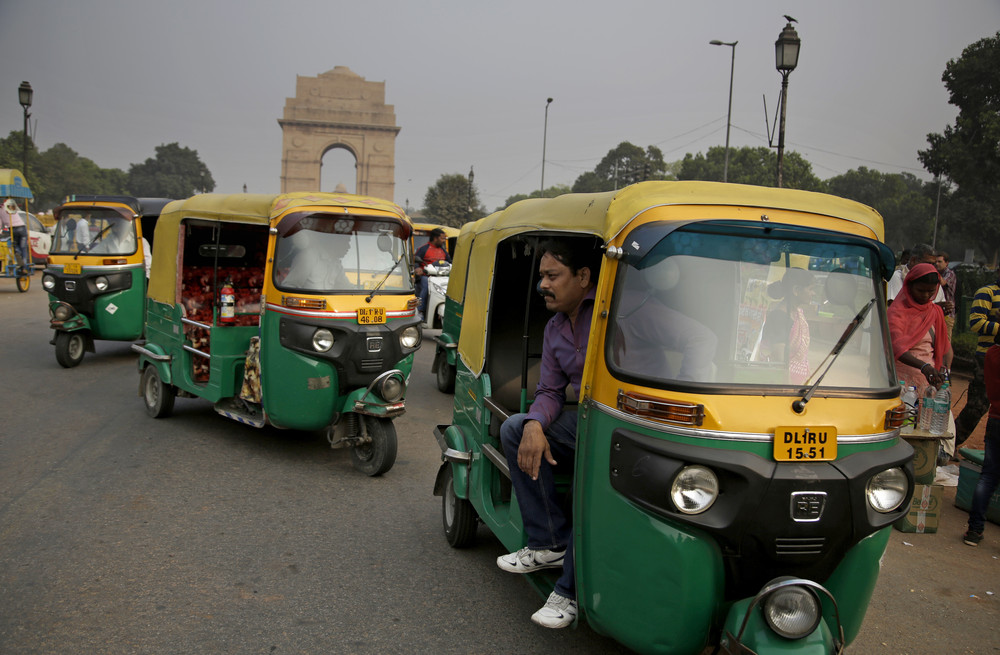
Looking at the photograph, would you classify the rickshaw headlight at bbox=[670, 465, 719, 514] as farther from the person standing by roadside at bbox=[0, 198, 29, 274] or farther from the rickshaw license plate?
the person standing by roadside at bbox=[0, 198, 29, 274]

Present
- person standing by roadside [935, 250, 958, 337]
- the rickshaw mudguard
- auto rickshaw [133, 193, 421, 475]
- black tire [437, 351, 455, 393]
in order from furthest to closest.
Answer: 1. black tire [437, 351, 455, 393]
2. person standing by roadside [935, 250, 958, 337]
3. auto rickshaw [133, 193, 421, 475]
4. the rickshaw mudguard

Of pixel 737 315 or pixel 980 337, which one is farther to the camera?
pixel 980 337

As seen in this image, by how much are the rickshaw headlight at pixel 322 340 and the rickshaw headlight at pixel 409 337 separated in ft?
2.17

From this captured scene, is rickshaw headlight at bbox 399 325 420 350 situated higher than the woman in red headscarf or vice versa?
the woman in red headscarf

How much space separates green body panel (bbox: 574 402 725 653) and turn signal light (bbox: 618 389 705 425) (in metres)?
0.12

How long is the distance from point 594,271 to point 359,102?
231 feet

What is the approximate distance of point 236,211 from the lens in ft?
22.9

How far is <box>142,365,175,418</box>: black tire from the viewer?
7.82m

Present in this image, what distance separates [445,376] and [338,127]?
64057 millimetres

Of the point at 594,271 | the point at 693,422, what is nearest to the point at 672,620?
the point at 693,422

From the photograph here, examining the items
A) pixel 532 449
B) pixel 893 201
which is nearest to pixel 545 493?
pixel 532 449

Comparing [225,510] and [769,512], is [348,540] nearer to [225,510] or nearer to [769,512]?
[225,510]

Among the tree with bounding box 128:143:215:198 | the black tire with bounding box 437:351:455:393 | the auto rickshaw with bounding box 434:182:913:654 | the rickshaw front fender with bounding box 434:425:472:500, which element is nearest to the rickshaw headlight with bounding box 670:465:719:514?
the auto rickshaw with bounding box 434:182:913:654

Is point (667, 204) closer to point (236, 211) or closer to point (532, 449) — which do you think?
point (532, 449)
